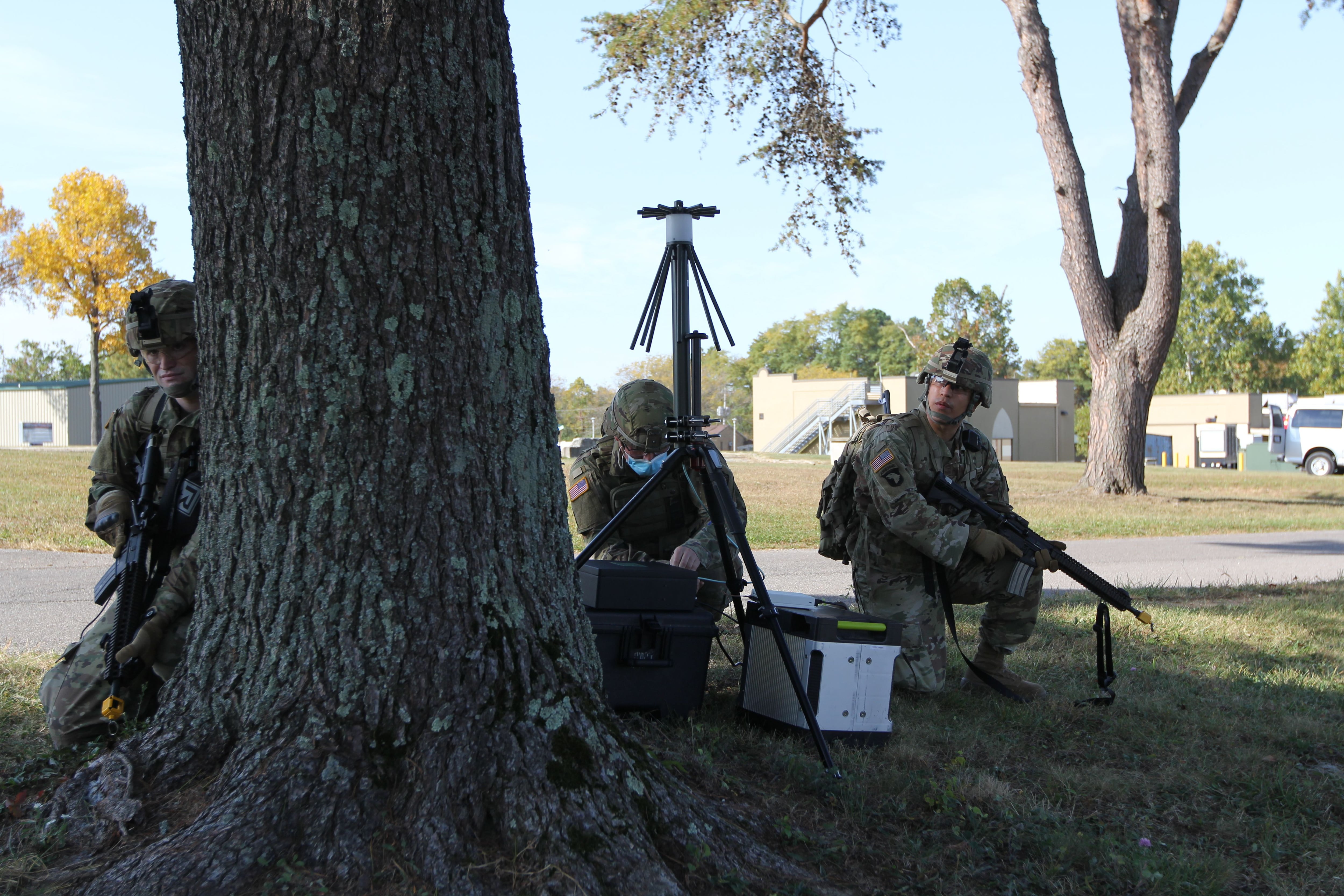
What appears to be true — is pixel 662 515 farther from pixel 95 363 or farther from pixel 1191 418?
pixel 1191 418

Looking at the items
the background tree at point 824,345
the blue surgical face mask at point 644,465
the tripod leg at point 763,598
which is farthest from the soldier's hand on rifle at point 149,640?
the background tree at point 824,345

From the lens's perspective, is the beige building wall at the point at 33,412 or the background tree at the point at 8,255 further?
the beige building wall at the point at 33,412

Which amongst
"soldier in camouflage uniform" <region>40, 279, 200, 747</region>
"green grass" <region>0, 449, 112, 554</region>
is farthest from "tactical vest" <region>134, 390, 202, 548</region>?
"green grass" <region>0, 449, 112, 554</region>

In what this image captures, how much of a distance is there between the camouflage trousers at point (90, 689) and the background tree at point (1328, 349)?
2230 inches

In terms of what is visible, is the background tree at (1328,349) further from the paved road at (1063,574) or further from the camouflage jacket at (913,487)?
the camouflage jacket at (913,487)

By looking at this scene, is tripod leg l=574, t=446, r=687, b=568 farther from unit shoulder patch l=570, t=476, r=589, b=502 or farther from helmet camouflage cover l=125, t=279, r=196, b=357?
helmet camouflage cover l=125, t=279, r=196, b=357

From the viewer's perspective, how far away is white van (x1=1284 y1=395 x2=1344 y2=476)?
3181 centimetres

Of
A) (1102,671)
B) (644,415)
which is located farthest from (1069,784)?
(644,415)

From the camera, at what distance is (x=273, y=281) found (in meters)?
2.44

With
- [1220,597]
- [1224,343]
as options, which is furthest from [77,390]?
[1224,343]

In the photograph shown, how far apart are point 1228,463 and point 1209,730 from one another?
1742 inches

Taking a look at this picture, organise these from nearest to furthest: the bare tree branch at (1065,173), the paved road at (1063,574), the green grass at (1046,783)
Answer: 1. the green grass at (1046,783)
2. the paved road at (1063,574)
3. the bare tree branch at (1065,173)

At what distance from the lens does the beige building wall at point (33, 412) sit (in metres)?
46.7

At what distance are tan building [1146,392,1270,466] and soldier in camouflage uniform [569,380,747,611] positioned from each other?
4584 cm
